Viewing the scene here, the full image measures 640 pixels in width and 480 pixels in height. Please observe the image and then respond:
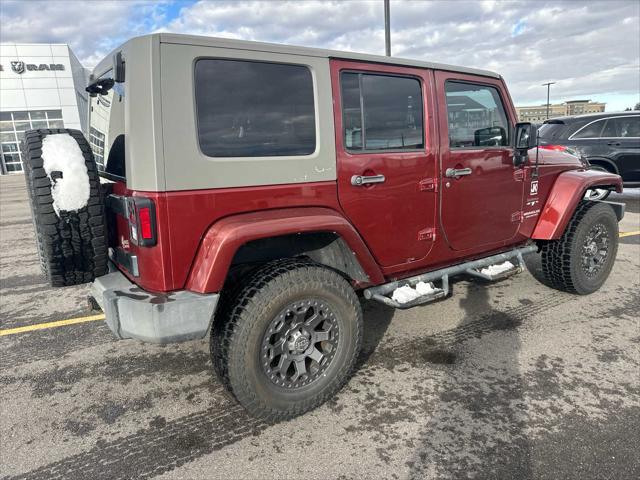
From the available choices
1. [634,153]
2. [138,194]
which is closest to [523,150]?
[138,194]

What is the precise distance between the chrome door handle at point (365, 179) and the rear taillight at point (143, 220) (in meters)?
1.20

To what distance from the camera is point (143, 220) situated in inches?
86.4

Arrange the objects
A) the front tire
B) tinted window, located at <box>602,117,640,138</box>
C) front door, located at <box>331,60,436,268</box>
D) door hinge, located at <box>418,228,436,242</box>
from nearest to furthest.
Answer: the front tire, front door, located at <box>331,60,436,268</box>, door hinge, located at <box>418,228,436,242</box>, tinted window, located at <box>602,117,640,138</box>

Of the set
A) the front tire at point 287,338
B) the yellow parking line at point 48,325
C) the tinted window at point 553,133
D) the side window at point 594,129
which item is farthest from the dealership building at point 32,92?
the front tire at point 287,338

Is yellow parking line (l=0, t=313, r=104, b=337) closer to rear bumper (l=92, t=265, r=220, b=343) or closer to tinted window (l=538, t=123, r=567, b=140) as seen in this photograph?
rear bumper (l=92, t=265, r=220, b=343)

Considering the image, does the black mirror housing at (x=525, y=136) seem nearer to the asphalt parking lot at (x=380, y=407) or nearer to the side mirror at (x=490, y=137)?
the side mirror at (x=490, y=137)

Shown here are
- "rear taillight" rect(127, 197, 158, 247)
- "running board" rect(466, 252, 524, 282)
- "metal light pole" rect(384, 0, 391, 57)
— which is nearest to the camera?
"rear taillight" rect(127, 197, 158, 247)

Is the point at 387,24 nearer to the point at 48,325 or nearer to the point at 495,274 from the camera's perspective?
the point at 495,274

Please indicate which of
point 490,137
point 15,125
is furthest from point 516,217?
point 15,125

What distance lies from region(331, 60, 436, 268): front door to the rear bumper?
3.43 feet

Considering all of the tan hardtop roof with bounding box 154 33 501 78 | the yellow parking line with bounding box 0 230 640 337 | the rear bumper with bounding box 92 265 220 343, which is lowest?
the yellow parking line with bounding box 0 230 640 337

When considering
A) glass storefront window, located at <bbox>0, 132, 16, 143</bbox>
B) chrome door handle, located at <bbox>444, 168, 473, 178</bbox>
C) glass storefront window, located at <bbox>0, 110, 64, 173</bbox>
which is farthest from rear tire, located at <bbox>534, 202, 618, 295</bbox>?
glass storefront window, located at <bbox>0, 132, 16, 143</bbox>

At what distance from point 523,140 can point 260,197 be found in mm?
2406

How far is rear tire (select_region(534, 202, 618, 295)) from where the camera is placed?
417cm
